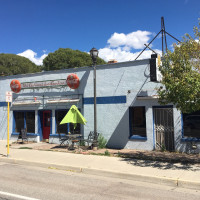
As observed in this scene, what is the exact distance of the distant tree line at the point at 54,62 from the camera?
4625 cm

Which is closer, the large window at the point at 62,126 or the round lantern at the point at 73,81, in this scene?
the round lantern at the point at 73,81

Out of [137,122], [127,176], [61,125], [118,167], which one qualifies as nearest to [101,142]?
[137,122]

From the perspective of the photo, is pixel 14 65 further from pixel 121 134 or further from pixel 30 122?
pixel 121 134

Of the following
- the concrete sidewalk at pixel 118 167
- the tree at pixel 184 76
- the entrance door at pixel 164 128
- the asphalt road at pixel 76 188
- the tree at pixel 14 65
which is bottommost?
the asphalt road at pixel 76 188

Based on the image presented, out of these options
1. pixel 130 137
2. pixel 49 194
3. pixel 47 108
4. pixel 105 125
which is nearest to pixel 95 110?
pixel 105 125

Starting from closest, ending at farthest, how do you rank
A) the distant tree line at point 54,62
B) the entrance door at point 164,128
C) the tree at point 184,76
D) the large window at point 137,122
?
the tree at point 184,76 → the entrance door at point 164,128 → the large window at point 137,122 → the distant tree line at point 54,62

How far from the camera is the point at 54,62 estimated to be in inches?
1853

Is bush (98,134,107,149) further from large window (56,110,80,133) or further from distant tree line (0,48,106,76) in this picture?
distant tree line (0,48,106,76)

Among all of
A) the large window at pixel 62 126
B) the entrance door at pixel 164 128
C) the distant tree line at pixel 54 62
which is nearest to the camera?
the entrance door at pixel 164 128

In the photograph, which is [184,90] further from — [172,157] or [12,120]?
[12,120]

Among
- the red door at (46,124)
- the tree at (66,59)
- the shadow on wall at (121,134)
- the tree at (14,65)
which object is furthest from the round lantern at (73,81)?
the tree at (14,65)

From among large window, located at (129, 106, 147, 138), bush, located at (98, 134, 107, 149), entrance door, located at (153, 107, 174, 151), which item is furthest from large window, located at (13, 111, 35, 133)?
entrance door, located at (153, 107, 174, 151)

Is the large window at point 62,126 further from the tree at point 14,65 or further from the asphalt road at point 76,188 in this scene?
the tree at point 14,65

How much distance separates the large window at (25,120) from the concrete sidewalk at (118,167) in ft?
15.9
